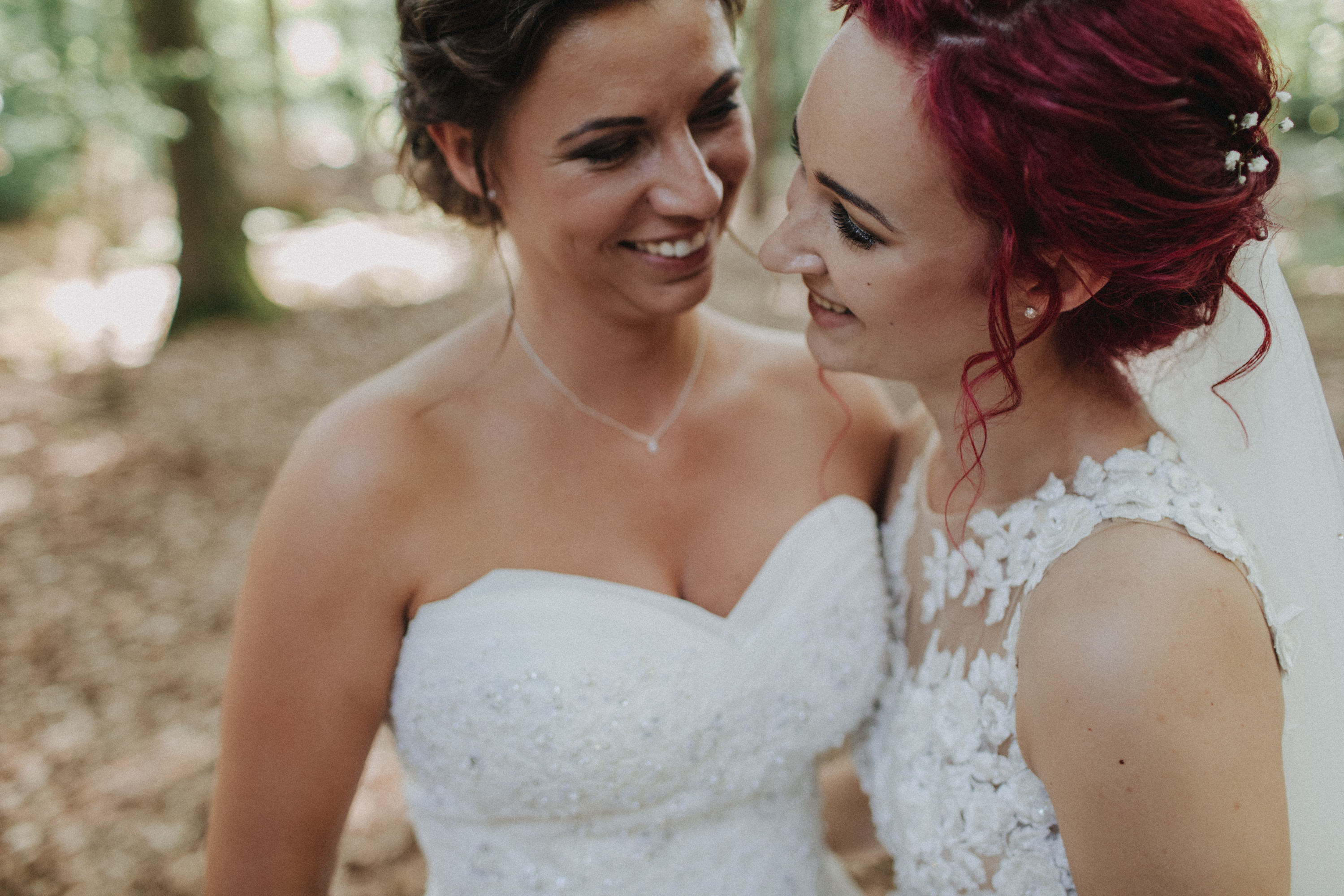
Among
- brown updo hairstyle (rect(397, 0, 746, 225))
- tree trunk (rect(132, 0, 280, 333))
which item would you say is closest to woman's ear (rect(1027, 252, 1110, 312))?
brown updo hairstyle (rect(397, 0, 746, 225))

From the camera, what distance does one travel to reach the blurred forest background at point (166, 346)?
3.69 m

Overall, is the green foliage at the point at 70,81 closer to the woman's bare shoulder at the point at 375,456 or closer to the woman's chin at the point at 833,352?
the woman's bare shoulder at the point at 375,456

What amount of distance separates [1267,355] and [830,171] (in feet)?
3.11

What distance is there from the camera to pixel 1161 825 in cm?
134

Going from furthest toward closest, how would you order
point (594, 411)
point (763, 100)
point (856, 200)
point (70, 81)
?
point (763, 100)
point (70, 81)
point (594, 411)
point (856, 200)

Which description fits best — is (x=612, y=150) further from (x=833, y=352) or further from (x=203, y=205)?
(x=203, y=205)

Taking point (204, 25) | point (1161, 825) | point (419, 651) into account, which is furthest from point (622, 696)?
point (204, 25)

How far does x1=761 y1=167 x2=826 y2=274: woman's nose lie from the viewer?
1.69m

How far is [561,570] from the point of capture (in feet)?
6.46

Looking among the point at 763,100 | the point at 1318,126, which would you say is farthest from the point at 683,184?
the point at 763,100

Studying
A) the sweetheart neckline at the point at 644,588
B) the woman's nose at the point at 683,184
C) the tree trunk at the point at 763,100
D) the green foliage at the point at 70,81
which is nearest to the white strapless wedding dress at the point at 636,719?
the sweetheart neckline at the point at 644,588

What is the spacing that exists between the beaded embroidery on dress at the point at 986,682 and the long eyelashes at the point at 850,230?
56 cm

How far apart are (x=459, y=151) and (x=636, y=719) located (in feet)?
4.22

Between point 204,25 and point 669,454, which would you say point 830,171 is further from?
point 204,25
